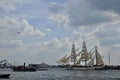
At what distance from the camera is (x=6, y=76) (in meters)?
123

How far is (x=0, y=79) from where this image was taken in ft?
366

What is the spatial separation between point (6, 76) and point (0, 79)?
1100 centimetres

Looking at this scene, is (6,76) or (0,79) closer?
(0,79)
